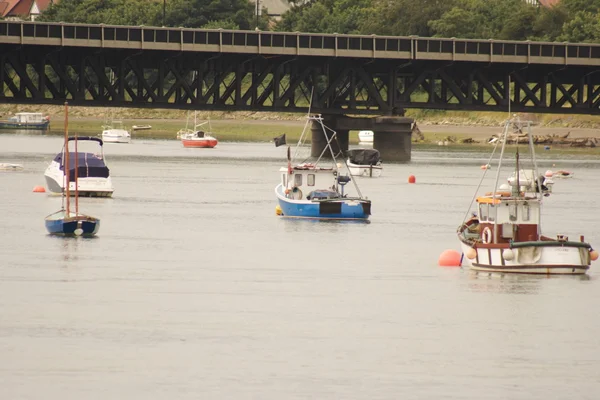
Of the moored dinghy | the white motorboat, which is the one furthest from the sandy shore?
the moored dinghy

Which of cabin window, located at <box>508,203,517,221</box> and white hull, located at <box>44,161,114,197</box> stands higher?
cabin window, located at <box>508,203,517,221</box>

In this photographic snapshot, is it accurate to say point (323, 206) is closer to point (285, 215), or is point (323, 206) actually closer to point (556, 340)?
point (285, 215)

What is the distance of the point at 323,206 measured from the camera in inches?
2672

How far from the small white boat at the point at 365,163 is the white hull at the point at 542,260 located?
5847cm

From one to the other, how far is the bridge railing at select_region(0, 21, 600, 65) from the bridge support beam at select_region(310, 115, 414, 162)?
23.0ft

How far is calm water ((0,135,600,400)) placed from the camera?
105 feet

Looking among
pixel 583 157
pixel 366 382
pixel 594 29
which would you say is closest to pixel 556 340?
pixel 366 382

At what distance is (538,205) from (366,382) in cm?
1894

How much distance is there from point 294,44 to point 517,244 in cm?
7499

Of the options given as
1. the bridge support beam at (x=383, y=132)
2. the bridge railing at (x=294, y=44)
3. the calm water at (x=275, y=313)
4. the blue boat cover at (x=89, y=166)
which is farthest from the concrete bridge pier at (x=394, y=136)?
the calm water at (x=275, y=313)

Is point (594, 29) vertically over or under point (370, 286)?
over

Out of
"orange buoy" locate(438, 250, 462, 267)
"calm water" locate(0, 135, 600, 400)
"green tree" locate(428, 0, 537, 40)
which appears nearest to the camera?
"calm water" locate(0, 135, 600, 400)

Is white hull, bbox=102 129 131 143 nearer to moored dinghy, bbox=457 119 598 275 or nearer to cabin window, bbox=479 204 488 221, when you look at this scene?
moored dinghy, bbox=457 119 598 275

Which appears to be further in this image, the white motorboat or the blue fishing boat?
the white motorboat
